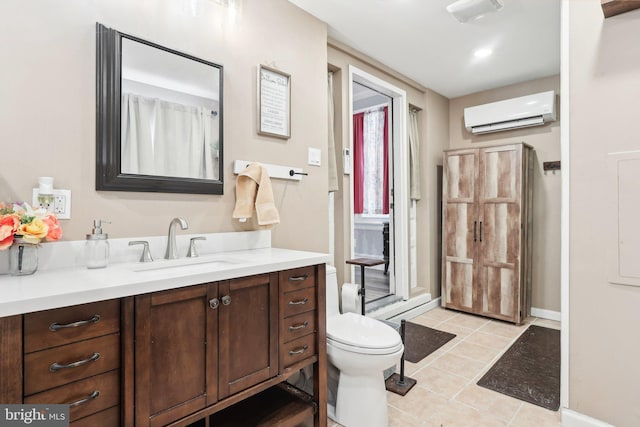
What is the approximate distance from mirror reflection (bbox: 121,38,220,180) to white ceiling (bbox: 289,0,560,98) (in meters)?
1.03

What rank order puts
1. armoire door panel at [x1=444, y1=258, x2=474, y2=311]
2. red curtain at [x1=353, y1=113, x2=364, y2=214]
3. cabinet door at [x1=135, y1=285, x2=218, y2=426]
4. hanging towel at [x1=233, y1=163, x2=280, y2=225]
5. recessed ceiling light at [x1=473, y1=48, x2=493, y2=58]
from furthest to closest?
red curtain at [x1=353, y1=113, x2=364, y2=214] < armoire door panel at [x1=444, y1=258, x2=474, y2=311] < recessed ceiling light at [x1=473, y1=48, x2=493, y2=58] < hanging towel at [x1=233, y1=163, x2=280, y2=225] < cabinet door at [x1=135, y1=285, x2=218, y2=426]

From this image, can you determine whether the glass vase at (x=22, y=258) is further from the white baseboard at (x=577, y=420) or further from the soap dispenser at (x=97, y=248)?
the white baseboard at (x=577, y=420)

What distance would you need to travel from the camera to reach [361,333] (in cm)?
184

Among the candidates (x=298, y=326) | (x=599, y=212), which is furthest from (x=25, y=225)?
(x=599, y=212)

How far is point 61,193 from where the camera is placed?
4.43 feet

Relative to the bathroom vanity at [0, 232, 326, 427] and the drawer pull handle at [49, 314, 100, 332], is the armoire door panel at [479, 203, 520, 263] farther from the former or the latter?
the drawer pull handle at [49, 314, 100, 332]

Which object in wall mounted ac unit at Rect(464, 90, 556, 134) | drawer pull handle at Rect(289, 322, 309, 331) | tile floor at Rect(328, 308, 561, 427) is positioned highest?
wall mounted ac unit at Rect(464, 90, 556, 134)

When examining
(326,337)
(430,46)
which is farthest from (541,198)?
(326,337)

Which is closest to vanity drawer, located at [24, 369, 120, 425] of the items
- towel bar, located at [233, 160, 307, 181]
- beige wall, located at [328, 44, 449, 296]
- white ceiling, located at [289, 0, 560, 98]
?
towel bar, located at [233, 160, 307, 181]

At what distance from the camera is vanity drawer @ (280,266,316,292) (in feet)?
4.97

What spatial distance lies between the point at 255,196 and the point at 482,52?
2554mm

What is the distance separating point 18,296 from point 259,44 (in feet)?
5.83

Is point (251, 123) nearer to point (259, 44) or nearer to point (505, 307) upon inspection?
point (259, 44)

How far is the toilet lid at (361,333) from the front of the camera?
1.72 metres
